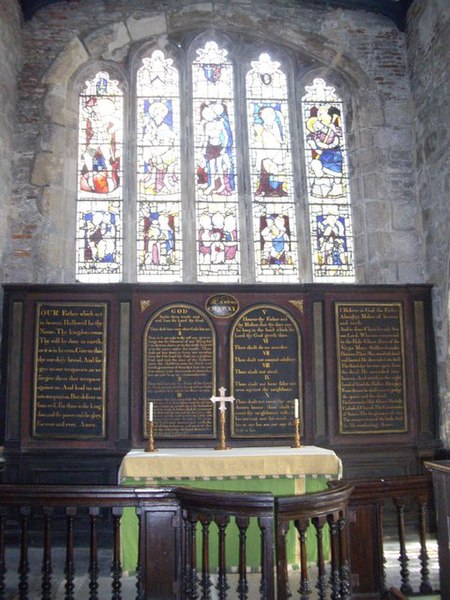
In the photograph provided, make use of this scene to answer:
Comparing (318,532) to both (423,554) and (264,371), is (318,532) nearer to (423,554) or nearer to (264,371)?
(423,554)

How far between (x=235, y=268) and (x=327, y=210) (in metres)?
1.54

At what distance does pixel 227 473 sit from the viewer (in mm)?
5406

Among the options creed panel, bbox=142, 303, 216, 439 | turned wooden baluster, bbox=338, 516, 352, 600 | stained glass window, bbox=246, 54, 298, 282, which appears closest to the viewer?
turned wooden baluster, bbox=338, 516, 352, 600

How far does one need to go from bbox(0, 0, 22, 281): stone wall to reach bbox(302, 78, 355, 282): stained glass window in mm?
3920

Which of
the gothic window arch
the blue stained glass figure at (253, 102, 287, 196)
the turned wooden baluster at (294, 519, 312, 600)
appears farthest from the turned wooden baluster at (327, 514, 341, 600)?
the blue stained glass figure at (253, 102, 287, 196)

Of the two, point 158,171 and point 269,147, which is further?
point 269,147

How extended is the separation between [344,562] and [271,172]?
617 cm

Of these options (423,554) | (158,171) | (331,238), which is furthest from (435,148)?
(423,554)

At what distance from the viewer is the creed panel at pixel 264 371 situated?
7.51 metres

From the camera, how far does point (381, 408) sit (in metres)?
7.70

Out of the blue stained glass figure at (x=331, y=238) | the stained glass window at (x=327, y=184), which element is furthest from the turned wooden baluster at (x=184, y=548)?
the blue stained glass figure at (x=331, y=238)

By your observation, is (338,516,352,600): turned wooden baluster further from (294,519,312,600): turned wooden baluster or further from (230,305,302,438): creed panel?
(230,305,302,438): creed panel

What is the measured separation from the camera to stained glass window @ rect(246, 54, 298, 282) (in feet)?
28.4

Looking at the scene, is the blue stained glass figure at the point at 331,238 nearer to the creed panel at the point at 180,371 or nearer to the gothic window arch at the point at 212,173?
the gothic window arch at the point at 212,173
